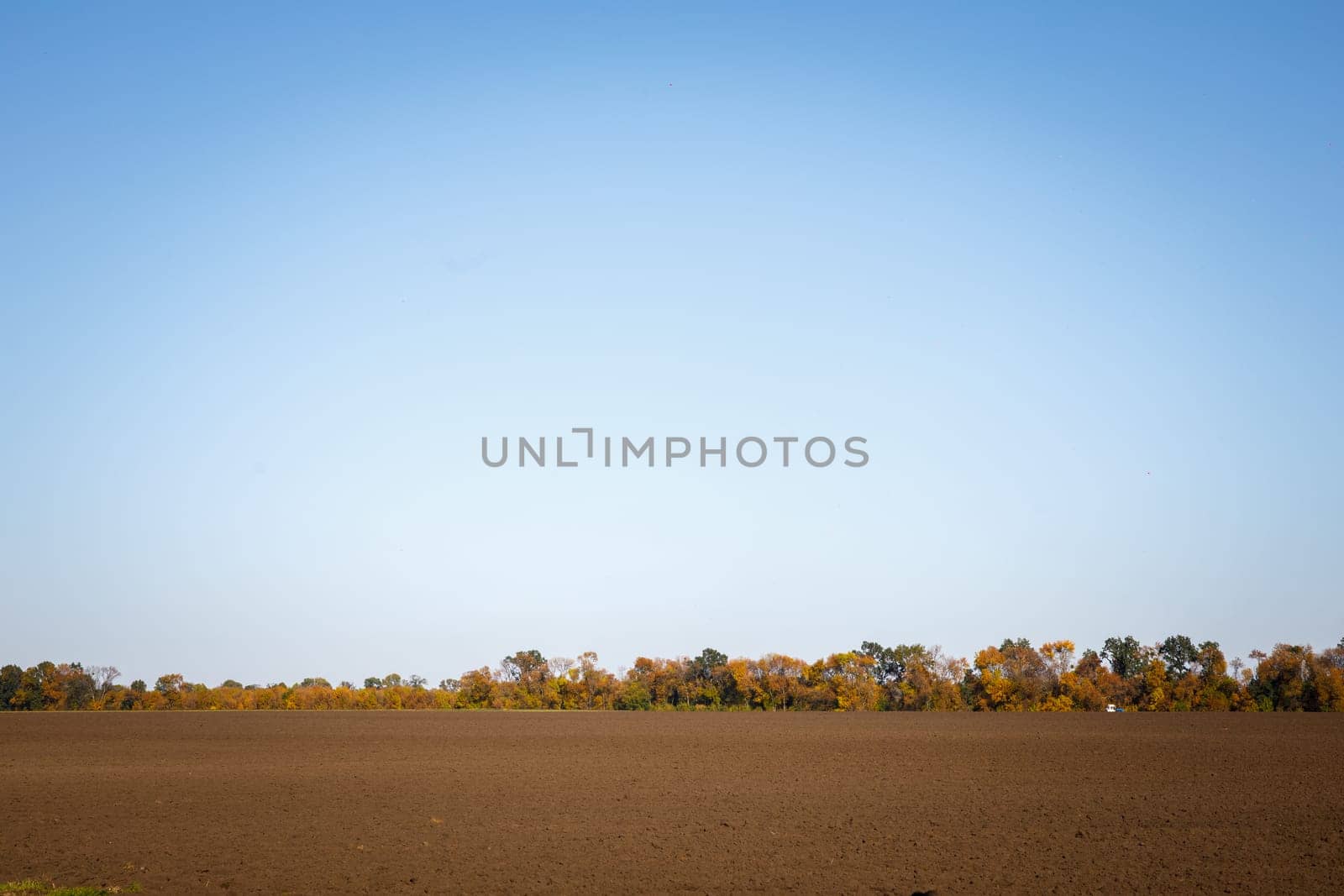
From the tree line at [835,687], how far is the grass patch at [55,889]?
93141 millimetres

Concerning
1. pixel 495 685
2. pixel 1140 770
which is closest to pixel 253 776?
pixel 1140 770

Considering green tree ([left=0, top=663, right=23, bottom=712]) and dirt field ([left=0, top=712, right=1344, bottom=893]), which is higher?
green tree ([left=0, top=663, right=23, bottom=712])

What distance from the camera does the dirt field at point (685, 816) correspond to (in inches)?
640

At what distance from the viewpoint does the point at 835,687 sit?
110 metres

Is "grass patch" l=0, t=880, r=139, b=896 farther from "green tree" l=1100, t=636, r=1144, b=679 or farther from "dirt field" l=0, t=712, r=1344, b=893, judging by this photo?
"green tree" l=1100, t=636, r=1144, b=679

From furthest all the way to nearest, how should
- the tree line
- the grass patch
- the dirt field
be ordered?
the tree line < the dirt field < the grass patch

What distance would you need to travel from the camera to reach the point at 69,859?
56.2 ft

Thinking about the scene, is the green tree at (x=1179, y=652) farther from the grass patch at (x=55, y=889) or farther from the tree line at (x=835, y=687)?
the grass patch at (x=55, y=889)

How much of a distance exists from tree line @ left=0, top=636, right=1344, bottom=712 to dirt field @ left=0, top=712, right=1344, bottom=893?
55555 mm

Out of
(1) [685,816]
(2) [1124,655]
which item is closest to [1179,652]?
(2) [1124,655]

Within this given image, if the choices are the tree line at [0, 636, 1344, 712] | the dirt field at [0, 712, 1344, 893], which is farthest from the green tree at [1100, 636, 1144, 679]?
the dirt field at [0, 712, 1344, 893]

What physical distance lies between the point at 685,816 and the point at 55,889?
12193 millimetres

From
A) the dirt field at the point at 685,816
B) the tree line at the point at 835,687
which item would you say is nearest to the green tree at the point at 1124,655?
the tree line at the point at 835,687

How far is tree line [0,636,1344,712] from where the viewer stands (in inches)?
3743
